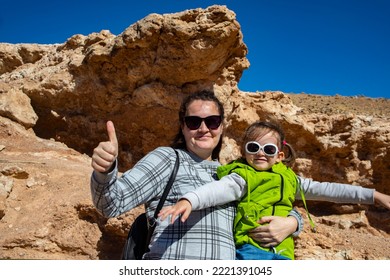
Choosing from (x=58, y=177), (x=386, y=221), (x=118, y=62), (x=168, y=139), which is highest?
(x=118, y=62)

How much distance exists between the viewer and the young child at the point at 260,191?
8.20 ft

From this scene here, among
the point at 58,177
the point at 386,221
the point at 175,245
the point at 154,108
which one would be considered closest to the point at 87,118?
the point at 154,108

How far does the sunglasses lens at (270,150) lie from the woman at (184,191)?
15.7 inches

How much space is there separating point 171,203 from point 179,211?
322mm

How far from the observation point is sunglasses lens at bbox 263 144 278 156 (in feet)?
9.34

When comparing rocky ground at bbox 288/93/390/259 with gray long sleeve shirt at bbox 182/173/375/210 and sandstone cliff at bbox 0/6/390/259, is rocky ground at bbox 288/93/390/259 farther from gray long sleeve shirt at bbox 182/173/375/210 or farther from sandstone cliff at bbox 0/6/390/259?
gray long sleeve shirt at bbox 182/173/375/210

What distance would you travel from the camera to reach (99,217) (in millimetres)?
5914

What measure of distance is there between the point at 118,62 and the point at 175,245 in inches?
318

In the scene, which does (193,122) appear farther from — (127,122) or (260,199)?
(127,122)

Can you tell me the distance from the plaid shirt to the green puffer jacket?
101mm

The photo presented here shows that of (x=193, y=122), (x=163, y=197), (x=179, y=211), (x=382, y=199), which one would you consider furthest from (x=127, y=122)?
(x=179, y=211)

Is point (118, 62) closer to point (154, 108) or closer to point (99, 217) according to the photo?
point (154, 108)

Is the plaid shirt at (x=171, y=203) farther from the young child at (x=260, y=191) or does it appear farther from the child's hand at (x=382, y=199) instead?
the child's hand at (x=382, y=199)

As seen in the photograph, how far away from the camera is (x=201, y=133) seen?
8.97 ft
